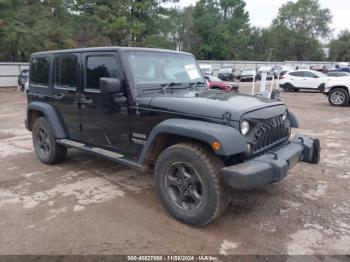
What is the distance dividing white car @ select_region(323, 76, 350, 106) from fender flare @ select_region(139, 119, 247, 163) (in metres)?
12.8

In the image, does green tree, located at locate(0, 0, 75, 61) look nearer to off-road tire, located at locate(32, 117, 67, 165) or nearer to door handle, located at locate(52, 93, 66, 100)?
off-road tire, located at locate(32, 117, 67, 165)

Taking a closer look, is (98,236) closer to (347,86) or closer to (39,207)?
(39,207)

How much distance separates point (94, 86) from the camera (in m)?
4.70

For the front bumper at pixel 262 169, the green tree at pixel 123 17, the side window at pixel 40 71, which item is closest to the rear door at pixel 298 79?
the green tree at pixel 123 17

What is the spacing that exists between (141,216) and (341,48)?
80.9 metres

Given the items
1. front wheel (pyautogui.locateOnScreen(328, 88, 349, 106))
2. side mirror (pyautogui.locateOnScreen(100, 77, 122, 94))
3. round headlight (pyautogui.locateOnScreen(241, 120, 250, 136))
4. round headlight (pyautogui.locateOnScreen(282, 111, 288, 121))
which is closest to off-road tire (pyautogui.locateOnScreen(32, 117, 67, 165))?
side mirror (pyautogui.locateOnScreen(100, 77, 122, 94))

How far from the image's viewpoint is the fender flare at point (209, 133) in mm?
3191

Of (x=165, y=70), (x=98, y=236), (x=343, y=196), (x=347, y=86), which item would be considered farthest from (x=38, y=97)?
(x=347, y=86)

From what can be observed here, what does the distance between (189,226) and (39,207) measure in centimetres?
193

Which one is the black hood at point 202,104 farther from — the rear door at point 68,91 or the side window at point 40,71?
the side window at point 40,71

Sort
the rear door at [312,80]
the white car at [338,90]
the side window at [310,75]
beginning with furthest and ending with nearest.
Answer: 1. the side window at [310,75]
2. the rear door at [312,80]
3. the white car at [338,90]

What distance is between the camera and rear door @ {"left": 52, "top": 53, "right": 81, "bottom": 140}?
503cm

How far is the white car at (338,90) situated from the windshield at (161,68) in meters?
11.3

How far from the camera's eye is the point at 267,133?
12.5 feet
